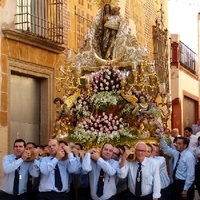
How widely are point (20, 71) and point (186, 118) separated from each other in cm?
1349

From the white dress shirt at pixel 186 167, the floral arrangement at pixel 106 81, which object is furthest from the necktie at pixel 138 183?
the floral arrangement at pixel 106 81

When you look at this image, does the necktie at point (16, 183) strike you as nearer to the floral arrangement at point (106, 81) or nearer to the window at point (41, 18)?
the floral arrangement at point (106, 81)

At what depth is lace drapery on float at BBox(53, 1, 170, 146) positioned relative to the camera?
37.8ft

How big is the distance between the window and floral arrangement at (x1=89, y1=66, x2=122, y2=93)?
209 cm

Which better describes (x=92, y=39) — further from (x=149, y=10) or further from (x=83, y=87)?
(x=149, y=10)

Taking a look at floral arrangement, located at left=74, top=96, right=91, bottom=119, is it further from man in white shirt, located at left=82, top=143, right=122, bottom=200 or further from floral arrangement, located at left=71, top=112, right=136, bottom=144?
man in white shirt, located at left=82, top=143, right=122, bottom=200

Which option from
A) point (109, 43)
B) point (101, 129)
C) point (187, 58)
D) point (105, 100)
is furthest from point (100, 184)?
point (187, 58)

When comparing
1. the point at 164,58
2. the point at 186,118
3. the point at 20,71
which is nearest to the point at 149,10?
the point at 164,58

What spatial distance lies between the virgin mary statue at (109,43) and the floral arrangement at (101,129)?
133 centimetres

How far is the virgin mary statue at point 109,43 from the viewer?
12.5m

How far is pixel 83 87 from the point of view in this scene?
12320 mm

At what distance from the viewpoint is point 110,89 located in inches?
474

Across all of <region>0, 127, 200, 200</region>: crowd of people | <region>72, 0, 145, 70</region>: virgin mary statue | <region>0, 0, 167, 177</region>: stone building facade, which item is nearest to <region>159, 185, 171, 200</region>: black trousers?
<region>0, 127, 200, 200</region>: crowd of people

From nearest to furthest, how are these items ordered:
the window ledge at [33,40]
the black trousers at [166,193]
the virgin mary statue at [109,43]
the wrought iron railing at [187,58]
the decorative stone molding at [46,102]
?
the black trousers at [166,193] < the virgin mary statue at [109,43] < the window ledge at [33,40] < the decorative stone molding at [46,102] < the wrought iron railing at [187,58]
